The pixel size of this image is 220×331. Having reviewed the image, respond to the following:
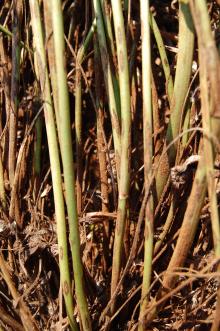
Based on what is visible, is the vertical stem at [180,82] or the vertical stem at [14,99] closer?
the vertical stem at [180,82]

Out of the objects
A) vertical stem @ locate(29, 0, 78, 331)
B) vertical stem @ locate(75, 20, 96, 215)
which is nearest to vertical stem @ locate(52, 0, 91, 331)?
vertical stem @ locate(29, 0, 78, 331)

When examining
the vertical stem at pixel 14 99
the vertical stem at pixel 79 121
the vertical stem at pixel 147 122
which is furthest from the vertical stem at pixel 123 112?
the vertical stem at pixel 14 99

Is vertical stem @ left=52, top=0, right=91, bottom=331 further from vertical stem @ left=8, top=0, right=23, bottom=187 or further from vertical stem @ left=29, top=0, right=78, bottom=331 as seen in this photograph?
vertical stem @ left=8, top=0, right=23, bottom=187

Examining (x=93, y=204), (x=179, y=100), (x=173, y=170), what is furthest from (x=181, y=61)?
(x=93, y=204)

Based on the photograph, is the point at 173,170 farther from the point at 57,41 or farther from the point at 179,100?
the point at 57,41

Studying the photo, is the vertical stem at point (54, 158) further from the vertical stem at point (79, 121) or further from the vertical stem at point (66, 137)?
the vertical stem at point (79, 121)

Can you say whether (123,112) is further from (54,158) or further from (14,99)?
(14,99)

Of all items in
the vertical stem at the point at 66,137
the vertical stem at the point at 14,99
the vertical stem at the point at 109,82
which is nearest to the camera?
the vertical stem at the point at 66,137

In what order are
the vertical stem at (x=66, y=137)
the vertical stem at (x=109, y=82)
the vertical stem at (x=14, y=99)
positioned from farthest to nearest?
1. the vertical stem at (x=14, y=99)
2. the vertical stem at (x=109, y=82)
3. the vertical stem at (x=66, y=137)

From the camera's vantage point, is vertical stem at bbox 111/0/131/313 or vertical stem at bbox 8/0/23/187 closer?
vertical stem at bbox 111/0/131/313

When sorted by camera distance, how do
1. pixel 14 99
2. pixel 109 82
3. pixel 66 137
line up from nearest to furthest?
pixel 66 137
pixel 109 82
pixel 14 99

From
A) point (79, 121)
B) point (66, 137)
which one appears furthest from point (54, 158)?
point (79, 121)

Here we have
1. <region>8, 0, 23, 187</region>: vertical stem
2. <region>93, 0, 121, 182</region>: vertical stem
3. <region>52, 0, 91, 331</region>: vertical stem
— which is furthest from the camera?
<region>8, 0, 23, 187</region>: vertical stem
